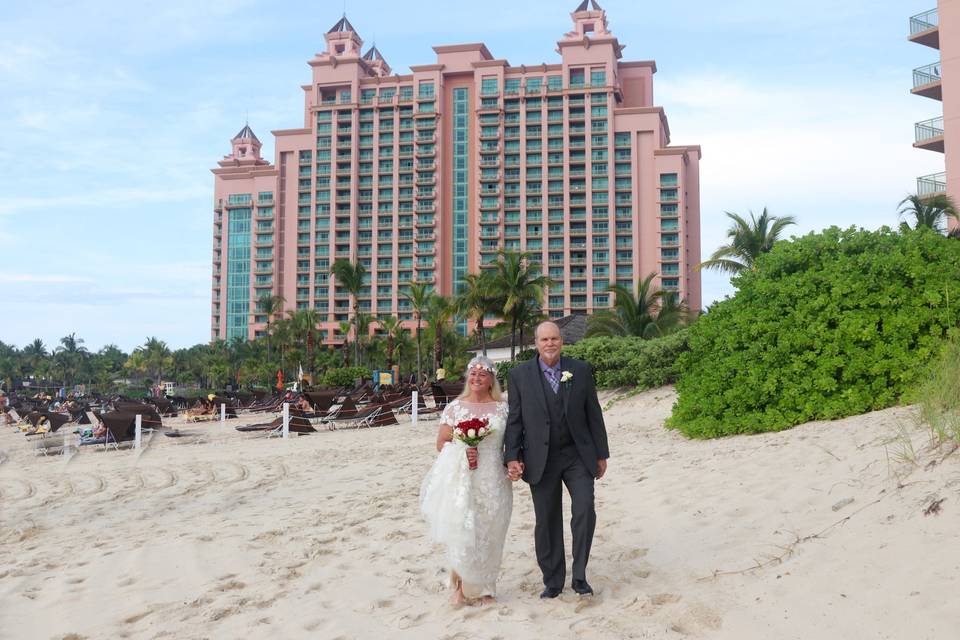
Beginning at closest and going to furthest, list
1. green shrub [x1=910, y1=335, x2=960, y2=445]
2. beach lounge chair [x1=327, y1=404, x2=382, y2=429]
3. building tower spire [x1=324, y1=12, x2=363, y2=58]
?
green shrub [x1=910, y1=335, x2=960, y2=445] < beach lounge chair [x1=327, y1=404, x2=382, y2=429] < building tower spire [x1=324, y1=12, x2=363, y2=58]

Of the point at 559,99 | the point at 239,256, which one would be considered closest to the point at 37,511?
the point at 559,99

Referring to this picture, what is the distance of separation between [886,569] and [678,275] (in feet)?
269

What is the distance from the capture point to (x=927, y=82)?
32719 millimetres

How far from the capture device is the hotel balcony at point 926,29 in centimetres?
3231

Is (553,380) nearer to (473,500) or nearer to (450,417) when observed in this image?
(450,417)

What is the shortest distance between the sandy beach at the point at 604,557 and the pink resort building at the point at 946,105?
2813 cm

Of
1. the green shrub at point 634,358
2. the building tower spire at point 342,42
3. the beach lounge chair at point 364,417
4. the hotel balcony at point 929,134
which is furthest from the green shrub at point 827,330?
the building tower spire at point 342,42

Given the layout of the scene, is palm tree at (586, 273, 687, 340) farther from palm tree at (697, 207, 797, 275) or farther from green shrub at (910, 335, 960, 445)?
green shrub at (910, 335, 960, 445)

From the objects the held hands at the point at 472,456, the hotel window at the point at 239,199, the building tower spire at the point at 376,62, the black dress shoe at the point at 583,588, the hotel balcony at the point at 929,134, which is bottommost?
the black dress shoe at the point at 583,588

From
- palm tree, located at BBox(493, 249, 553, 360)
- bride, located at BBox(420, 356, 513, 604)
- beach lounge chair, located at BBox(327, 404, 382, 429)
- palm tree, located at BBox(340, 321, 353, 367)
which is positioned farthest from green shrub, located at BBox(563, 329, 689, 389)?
palm tree, located at BBox(340, 321, 353, 367)

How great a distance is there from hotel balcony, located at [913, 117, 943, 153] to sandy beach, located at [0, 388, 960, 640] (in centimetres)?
3040

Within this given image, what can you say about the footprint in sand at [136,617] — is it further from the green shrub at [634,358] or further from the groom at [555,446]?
the green shrub at [634,358]

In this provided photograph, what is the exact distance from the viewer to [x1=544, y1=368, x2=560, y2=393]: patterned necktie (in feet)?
13.2

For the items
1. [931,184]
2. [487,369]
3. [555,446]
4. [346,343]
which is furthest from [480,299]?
[555,446]
